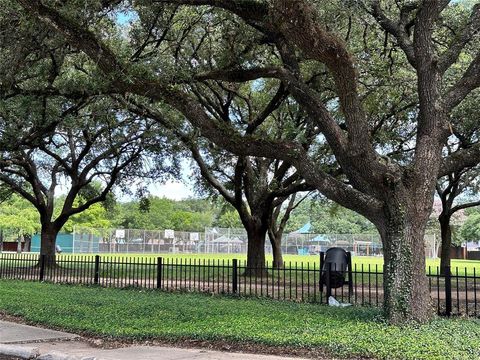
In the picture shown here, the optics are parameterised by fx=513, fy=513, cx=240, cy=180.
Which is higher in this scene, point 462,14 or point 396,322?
point 462,14

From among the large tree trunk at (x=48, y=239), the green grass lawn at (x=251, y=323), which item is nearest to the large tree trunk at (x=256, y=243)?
the green grass lawn at (x=251, y=323)

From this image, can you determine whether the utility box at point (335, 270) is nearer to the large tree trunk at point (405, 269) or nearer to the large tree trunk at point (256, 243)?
the large tree trunk at point (405, 269)

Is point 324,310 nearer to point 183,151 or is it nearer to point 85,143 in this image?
point 183,151

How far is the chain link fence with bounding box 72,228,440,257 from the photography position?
61656 millimetres

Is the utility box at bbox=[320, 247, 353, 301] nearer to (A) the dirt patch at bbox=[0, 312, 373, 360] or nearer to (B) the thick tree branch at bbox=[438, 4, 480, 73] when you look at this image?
(A) the dirt patch at bbox=[0, 312, 373, 360]

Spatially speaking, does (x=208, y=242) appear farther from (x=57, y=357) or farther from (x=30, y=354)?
(x=57, y=357)

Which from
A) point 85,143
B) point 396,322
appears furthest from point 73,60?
point 396,322

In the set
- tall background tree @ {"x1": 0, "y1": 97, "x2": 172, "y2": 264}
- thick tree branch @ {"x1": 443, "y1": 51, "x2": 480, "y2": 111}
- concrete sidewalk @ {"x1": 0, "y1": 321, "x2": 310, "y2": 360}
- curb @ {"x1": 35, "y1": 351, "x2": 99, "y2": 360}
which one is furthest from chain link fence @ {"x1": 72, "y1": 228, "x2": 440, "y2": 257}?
curb @ {"x1": 35, "y1": 351, "x2": 99, "y2": 360}

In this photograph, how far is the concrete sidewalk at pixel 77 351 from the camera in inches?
281

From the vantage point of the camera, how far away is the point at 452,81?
1597 centimetres

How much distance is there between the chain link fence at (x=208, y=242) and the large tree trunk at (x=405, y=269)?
54201 mm

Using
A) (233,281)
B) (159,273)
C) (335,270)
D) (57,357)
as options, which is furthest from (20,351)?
(159,273)

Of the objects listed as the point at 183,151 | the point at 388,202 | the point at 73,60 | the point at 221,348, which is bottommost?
the point at 221,348

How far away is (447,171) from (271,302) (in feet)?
16.8
